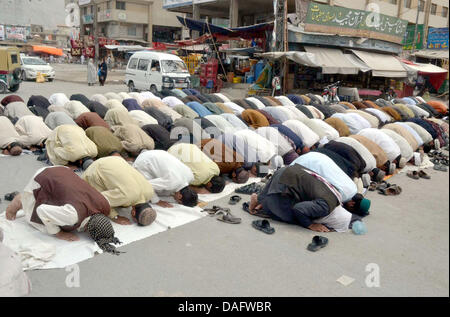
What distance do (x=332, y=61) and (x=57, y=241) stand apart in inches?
636

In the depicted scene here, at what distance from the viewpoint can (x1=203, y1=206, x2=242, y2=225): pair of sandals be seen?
4777 millimetres

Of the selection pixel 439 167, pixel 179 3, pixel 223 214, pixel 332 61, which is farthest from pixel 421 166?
pixel 179 3

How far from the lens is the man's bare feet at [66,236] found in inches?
158

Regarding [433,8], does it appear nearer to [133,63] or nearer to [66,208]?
[133,63]

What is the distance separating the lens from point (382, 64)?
65.2ft

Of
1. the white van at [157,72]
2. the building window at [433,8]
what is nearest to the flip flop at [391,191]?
the white van at [157,72]

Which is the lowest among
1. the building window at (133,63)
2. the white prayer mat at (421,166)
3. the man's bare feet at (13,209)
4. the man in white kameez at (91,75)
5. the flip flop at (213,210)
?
the white prayer mat at (421,166)

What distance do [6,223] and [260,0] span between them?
68.2ft

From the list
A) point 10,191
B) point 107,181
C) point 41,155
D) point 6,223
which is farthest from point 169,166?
point 41,155

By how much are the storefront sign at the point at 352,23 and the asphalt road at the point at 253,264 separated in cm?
1401

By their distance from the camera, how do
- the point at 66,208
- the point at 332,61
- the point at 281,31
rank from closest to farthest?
the point at 66,208, the point at 281,31, the point at 332,61

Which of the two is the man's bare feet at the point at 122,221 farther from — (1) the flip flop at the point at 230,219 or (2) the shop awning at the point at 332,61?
(2) the shop awning at the point at 332,61

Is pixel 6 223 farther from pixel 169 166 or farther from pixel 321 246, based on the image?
pixel 321 246

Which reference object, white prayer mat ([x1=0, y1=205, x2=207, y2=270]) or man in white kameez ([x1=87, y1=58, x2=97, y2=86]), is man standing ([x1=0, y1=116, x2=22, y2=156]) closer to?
white prayer mat ([x1=0, y1=205, x2=207, y2=270])
